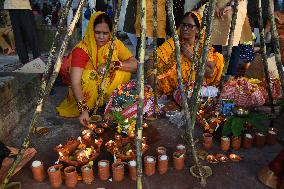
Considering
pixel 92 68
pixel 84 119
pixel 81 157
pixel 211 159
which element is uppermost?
pixel 92 68

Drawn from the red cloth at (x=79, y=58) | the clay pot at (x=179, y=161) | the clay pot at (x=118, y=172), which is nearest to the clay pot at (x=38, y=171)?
the clay pot at (x=118, y=172)

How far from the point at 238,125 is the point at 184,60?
143 centimetres

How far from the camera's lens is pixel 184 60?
4.28 metres

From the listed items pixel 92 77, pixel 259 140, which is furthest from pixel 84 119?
pixel 259 140

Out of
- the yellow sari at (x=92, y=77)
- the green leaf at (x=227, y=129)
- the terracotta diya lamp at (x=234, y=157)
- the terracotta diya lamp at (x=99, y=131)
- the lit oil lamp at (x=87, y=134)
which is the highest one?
the yellow sari at (x=92, y=77)

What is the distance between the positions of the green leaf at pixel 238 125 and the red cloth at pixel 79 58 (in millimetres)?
1961

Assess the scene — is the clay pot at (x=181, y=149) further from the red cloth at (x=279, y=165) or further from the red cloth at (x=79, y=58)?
the red cloth at (x=79, y=58)

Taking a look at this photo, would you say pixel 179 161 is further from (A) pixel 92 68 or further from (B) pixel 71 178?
(A) pixel 92 68

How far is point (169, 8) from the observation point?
2.46 m

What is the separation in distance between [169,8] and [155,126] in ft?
5.70

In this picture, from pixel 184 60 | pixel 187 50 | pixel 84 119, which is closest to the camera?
pixel 84 119

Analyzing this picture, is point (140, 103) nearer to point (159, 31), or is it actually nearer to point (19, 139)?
point (19, 139)

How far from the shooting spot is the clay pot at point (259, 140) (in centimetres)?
325

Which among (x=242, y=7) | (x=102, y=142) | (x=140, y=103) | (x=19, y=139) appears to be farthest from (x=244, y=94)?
(x=19, y=139)
